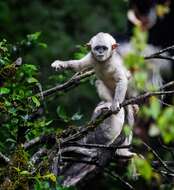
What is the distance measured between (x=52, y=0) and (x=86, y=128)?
650 cm

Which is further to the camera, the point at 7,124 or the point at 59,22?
the point at 59,22

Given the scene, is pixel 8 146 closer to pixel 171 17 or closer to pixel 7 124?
pixel 7 124

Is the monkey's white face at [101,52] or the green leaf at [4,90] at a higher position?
the monkey's white face at [101,52]

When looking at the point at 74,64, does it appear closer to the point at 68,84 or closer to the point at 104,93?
the point at 68,84

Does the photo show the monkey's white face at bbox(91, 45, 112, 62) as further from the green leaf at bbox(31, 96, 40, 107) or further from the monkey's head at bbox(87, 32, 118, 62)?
the green leaf at bbox(31, 96, 40, 107)

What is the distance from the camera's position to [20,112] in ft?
11.5

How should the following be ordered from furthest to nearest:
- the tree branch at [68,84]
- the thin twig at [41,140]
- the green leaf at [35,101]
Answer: the tree branch at [68,84], the thin twig at [41,140], the green leaf at [35,101]

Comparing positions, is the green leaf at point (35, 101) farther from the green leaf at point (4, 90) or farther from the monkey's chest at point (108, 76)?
the monkey's chest at point (108, 76)

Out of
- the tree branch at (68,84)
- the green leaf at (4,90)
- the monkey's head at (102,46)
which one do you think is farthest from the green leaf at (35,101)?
the monkey's head at (102,46)

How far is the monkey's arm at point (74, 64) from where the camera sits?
3682 mm

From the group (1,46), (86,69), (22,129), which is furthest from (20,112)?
(86,69)

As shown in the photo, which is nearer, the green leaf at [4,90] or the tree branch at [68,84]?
the green leaf at [4,90]

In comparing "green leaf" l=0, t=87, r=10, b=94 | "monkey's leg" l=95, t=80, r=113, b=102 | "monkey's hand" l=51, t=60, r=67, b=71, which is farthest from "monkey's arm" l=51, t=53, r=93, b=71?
"green leaf" l=0, t=87, r=10, b=94

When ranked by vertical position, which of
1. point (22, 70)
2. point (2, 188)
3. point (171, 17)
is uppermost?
point (171, 17)
